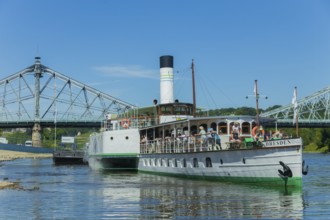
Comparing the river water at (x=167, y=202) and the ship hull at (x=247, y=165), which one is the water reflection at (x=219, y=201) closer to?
the river water at (x=167, y=202)

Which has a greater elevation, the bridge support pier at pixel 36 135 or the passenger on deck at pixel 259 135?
the bridge support pier at pixel 36 135

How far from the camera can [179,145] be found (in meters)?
38.4

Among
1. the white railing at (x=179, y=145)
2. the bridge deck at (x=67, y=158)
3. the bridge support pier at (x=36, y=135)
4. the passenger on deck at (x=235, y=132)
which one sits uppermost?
the bridge support pier at (x=36, y=135)

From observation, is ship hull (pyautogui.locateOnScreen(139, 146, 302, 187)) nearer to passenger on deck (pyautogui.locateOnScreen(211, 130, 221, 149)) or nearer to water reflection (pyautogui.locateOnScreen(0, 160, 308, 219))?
passenger on deck (pyautogui.locateOnScreen(211, 130, 221, 149))

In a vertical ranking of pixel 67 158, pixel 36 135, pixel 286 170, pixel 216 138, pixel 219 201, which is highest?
pixel 36 135

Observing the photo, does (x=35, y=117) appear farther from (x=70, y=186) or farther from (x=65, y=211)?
(x=65, y=211)

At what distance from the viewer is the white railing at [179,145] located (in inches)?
1335

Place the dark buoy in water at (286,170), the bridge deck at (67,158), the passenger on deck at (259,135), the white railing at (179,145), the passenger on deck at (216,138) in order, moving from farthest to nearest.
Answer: the bridge deck at (67,158) → the white railing at (179,145) → the passenger on deck at (216,138) → the passenger on deck at (259,135) → the dark buoy in water at (286,170)

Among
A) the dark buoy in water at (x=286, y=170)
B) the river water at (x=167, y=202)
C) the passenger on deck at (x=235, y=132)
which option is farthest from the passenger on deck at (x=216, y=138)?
the dark buoy in water at (x=286, y=170)

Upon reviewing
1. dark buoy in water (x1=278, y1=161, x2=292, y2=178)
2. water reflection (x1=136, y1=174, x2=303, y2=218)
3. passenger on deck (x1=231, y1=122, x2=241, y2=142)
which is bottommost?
water reflection (x1=136, y1=174, x2=303, y2=218)

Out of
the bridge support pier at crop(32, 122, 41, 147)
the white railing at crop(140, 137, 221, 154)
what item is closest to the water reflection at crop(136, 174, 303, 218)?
the white railing at crop(140, 137, 221, 154)

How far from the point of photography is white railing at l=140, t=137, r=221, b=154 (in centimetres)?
3391

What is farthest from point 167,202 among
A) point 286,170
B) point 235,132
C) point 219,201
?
point 235,132

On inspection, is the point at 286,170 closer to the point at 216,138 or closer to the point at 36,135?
the point at 216,138
